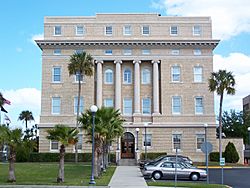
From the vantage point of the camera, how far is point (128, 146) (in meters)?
60.2

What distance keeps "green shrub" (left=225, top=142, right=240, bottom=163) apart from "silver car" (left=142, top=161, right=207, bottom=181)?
2789cm

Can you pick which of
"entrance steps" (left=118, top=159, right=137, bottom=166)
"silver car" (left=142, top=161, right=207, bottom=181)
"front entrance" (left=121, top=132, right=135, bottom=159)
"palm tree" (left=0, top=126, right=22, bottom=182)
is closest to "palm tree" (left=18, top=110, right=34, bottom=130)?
"front entrance" (left=121, top=132, right=135, bottom=159)

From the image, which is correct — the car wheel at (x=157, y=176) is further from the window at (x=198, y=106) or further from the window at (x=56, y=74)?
the window at (x=56, y=74)

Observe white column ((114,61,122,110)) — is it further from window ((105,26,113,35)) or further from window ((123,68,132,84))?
window ((105,26,113,35))

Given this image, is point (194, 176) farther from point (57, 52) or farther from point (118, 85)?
point (57, 52)

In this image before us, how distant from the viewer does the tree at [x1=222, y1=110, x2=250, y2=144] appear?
275ft

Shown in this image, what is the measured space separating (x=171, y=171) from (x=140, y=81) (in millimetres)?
30350

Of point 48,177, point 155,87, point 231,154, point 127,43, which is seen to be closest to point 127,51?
point 127,43

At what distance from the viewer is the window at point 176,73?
59812 millimetres

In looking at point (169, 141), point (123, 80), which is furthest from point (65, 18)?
point (169, 141)

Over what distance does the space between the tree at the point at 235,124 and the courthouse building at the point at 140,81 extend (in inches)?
Result: 1042

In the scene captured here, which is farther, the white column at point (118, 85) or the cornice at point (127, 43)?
the white column at point (118, 85)

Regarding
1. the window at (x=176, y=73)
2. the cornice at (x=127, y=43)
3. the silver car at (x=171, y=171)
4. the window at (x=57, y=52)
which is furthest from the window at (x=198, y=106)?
the silver car at (x=171, y=171)

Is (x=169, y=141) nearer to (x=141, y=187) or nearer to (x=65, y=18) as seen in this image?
(x=65, y=18)
